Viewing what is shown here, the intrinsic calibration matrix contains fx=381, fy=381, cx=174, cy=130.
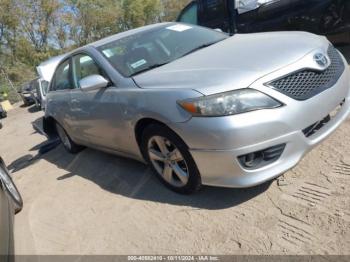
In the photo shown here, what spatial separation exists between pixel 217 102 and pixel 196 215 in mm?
1013

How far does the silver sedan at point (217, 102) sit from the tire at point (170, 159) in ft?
0.03

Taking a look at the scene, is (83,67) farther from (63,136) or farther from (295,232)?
(295,232)

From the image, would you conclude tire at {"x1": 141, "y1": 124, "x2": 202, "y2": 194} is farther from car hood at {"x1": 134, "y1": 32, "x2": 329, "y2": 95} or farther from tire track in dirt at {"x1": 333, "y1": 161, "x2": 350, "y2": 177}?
tire track in dirt at {"x1": 333, "y1": 161, "x2": 350, "y2": 177}

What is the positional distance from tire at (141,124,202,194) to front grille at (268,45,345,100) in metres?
0.91

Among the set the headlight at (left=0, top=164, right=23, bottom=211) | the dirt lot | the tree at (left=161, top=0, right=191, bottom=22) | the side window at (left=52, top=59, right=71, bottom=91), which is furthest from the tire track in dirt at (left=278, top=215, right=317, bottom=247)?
the tree at (left=161, top=0, right=191, bottom=22)

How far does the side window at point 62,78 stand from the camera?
208 inches

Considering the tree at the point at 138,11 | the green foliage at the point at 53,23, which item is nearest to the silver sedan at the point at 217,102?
the green foliage at the point at 53,23

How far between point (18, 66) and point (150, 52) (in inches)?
1125

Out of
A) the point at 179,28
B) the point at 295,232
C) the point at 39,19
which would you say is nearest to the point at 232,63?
the point at 295,232

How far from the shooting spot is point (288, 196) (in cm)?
313

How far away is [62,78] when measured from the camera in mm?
5539

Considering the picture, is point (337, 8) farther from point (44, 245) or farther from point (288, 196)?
point (44, 245)

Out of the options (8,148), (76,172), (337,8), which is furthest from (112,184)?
(8,148)

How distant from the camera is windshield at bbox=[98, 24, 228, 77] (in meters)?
3.94
